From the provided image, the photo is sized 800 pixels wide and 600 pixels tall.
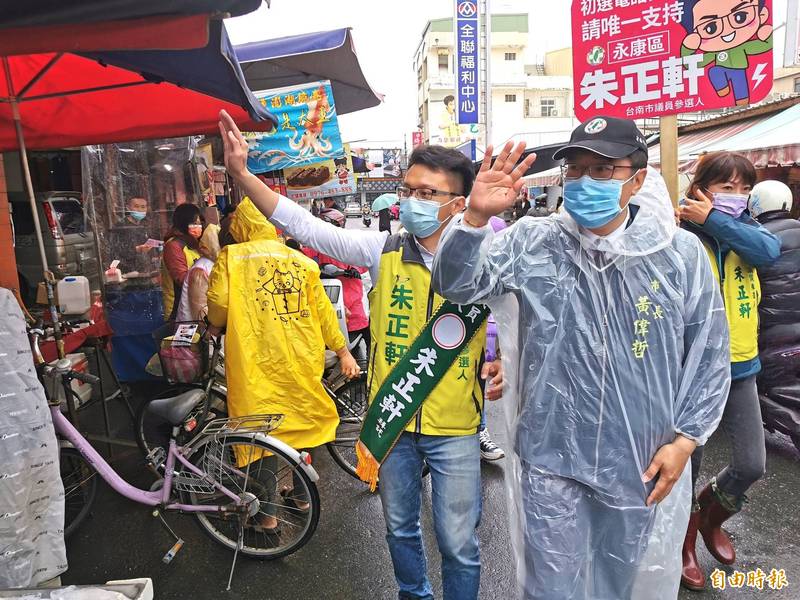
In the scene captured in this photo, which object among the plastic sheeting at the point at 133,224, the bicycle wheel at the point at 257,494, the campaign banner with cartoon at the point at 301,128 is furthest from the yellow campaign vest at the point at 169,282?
the bicycle wheel at the point at 257,494

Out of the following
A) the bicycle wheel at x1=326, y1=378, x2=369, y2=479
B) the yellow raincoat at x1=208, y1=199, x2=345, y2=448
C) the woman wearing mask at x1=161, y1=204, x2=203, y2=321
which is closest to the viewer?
the yellow raincoat at x1=208, y1=199, x2=345, y2=448

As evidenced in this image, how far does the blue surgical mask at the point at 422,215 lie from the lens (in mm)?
2115

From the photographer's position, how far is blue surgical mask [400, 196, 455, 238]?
2.12 metres

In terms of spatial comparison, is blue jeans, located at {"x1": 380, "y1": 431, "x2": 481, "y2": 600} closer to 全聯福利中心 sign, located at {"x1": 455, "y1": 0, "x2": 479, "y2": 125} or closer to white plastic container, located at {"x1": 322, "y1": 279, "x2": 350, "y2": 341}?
white plastic container, located at {"x1": 322, "y1": 279, "x2": 350, "y2": 341}

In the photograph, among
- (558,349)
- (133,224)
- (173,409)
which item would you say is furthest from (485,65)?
(558,349)

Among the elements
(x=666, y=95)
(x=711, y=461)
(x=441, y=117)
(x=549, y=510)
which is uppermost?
(x=441, y=117)

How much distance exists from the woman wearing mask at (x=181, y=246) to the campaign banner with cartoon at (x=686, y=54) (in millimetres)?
3967

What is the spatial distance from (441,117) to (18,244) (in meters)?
41.4

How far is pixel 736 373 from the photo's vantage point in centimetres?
261

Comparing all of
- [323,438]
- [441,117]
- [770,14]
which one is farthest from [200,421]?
[441,117]

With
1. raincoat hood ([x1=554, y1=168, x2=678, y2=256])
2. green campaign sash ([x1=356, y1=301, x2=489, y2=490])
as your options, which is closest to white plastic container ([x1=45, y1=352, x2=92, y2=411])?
green campaign sash ([x1=356, y1=301, x2=489, y2=490])

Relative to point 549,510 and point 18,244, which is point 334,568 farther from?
point 18,244

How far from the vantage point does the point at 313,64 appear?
18.4 feet

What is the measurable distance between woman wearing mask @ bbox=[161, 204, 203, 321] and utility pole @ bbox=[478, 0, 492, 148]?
7862 mm
